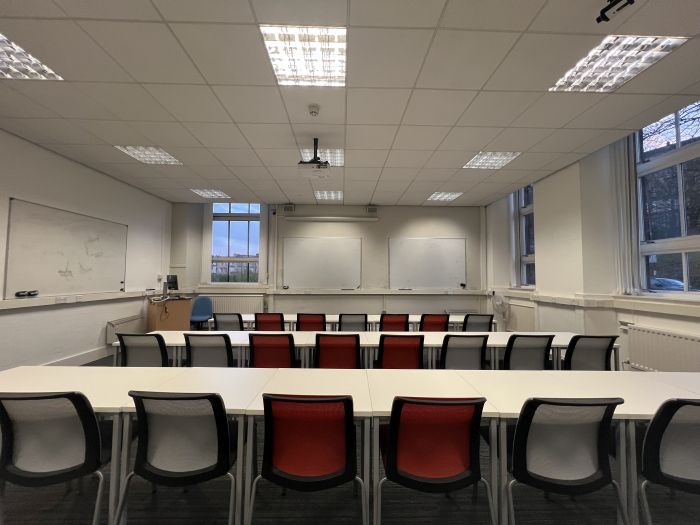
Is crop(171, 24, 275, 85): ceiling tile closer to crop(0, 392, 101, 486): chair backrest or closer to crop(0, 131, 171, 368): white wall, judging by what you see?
crop(0, 392, 101, 486): chair backrest

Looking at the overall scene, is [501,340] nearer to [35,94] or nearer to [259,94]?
[259,94]

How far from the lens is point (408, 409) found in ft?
4.79

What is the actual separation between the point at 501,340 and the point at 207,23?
3834 mm

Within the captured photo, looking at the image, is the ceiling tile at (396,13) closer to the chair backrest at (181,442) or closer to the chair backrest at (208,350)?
the chair backrest at (181,442)

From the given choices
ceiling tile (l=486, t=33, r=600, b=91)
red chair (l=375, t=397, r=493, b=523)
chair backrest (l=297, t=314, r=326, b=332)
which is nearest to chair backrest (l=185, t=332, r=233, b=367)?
chair backrest (l=297, t=314, r=326, b=332)

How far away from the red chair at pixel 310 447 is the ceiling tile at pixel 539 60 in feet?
8.98

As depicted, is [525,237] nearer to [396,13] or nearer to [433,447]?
[396,13]

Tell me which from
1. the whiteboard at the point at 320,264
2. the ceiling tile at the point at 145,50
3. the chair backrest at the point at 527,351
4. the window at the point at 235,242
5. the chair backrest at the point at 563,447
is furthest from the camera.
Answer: the window at the point at 235,242

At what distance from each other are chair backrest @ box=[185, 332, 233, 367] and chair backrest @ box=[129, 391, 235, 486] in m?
1.22

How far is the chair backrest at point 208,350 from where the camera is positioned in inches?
110

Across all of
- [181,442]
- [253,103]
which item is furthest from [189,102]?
[181,442]

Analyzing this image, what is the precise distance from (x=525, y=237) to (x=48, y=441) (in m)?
7.51

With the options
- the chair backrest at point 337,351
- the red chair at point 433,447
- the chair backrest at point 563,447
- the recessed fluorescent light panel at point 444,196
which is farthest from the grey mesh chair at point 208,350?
the recessed fluorescent light panel at point 444,196

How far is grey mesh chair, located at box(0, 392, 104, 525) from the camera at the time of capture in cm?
150
